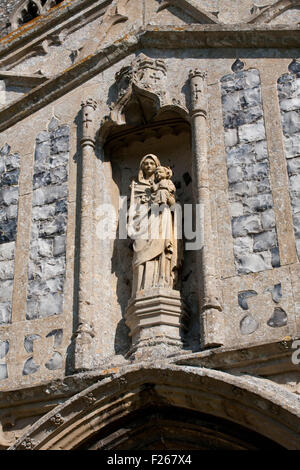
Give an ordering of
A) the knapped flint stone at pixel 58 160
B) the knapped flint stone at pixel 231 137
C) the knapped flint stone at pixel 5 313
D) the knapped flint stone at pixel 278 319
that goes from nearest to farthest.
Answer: the knapped flint stone at pixel 278 319
the knapped flint stone at pixel 5 313
the knapped flint stone at pixel 231 137
the knapped flint stone at pixel 58 160

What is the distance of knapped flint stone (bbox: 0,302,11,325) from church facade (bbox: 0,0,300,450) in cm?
2

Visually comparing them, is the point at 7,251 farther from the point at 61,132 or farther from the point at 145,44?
the point at 145,44

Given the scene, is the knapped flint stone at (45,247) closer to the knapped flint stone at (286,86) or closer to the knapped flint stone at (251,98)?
the knapped flint stone at (251,98)

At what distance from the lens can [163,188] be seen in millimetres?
A: 9906

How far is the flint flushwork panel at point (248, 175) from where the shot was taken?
29.8 ft

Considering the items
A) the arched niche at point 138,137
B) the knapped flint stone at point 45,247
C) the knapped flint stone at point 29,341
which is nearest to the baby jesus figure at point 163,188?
the arched niche at point 138,137

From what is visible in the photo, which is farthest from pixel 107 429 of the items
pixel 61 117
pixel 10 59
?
pixel 10 59

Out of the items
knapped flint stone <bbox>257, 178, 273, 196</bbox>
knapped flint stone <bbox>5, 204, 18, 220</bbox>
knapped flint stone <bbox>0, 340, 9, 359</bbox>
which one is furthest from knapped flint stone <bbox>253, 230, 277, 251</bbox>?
knapped flint stone <bbox>5, 204, 18, 220</bbox>

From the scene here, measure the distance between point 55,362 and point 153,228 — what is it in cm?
160

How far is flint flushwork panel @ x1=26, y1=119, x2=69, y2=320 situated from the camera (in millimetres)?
9688

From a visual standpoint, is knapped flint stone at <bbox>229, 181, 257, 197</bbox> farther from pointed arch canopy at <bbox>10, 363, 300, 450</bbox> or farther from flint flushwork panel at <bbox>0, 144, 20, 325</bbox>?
flint flushwork panel at <bbox>0, 144, 20, 325</bbox>

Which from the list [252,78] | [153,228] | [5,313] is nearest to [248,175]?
[153,228]

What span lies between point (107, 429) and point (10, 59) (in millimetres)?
4987

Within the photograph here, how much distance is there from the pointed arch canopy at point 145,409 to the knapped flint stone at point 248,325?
19.6 inches
